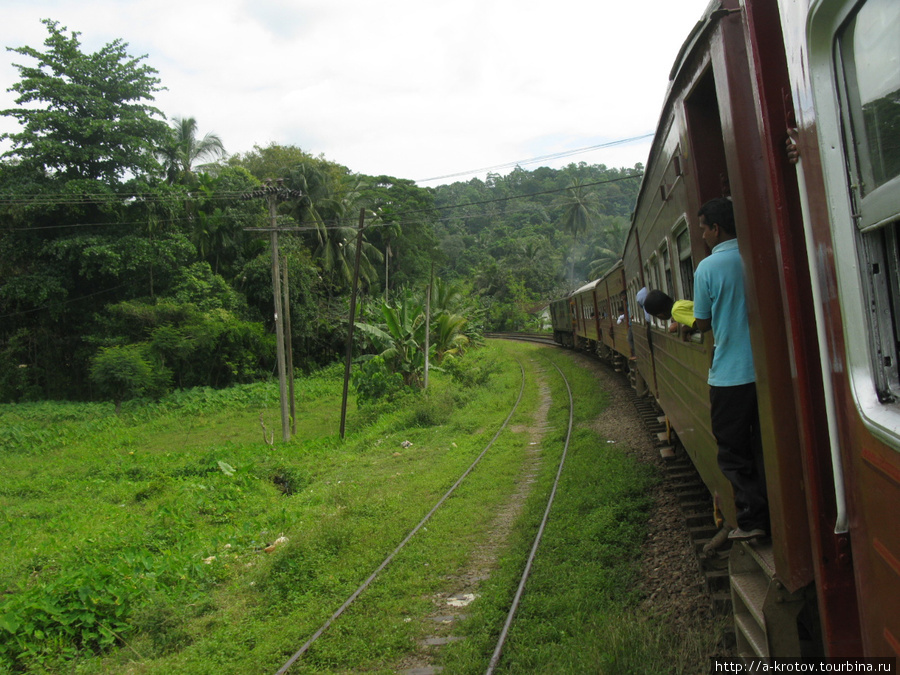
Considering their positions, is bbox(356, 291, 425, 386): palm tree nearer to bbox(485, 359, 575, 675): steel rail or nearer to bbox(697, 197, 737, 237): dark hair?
bbox(485, 359, 575, 675): steel rail

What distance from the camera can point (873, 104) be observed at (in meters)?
1.51

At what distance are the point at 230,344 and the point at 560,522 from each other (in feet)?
75.9

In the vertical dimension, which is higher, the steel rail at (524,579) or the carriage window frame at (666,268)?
the carriage window frame at (666,268)

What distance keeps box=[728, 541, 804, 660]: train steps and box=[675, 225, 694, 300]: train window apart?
1.78 m

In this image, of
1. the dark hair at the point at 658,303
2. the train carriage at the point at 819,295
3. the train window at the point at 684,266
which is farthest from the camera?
the train window at the point at 684,266

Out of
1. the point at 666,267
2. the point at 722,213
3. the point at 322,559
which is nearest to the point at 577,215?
the point at 322,559

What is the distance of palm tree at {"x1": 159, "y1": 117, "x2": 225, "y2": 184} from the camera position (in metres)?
33.7

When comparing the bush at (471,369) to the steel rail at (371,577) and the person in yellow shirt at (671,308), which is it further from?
the person in yellow shirt at (671,308)

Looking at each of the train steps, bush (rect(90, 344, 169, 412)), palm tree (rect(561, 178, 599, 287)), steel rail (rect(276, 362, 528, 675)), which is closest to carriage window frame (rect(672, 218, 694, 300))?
the train steps

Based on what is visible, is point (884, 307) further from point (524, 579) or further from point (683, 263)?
point (524, 579)

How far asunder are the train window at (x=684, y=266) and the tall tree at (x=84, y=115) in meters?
26.3

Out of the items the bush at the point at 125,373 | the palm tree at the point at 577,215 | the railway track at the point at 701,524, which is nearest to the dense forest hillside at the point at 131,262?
the bush at the point at 125,373

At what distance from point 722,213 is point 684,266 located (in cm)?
148

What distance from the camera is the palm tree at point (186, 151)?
110 ft
